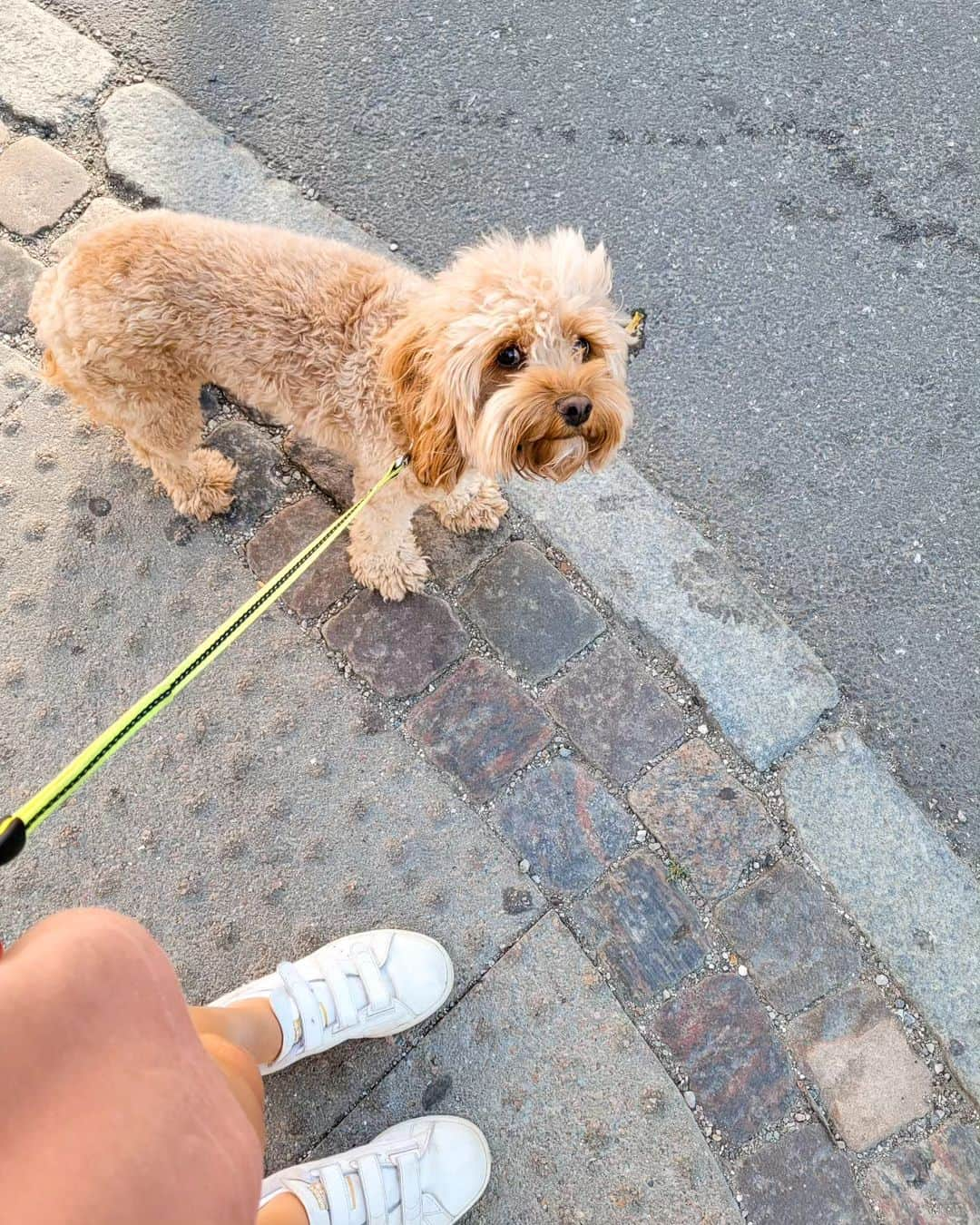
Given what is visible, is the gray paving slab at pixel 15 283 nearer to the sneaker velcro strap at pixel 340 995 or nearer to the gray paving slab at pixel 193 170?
the gray paving slab at pixel 193 170

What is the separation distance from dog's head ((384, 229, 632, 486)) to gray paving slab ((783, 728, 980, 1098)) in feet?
4.39

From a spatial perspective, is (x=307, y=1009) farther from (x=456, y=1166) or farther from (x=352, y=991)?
(x=456, y=1166)

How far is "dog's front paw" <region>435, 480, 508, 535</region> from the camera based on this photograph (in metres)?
2.92

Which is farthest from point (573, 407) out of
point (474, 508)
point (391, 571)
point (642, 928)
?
point (642, 928)

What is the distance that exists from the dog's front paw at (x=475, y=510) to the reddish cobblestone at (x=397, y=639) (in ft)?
0.94

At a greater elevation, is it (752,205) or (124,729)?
(124,729)

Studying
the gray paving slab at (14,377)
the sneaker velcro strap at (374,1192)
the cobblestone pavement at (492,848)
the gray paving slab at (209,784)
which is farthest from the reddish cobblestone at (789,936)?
the gray paving slab at (14,377)

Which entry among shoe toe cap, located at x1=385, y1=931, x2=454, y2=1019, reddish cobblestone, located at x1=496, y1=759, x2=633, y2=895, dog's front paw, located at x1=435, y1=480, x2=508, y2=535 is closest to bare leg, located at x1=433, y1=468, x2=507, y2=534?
dog's front paw, located at x1=435, y1=480, x2=508, y2=535

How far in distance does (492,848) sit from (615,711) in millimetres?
606

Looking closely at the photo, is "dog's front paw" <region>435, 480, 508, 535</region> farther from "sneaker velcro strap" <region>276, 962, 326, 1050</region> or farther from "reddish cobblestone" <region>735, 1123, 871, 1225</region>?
"reddish cobblestone" <region>735, 1123, 871, 1225</region>

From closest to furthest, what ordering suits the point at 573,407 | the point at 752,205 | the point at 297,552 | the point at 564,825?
the point at 573,407
the point at 564,825
the point at 297,552
the point at 752,205

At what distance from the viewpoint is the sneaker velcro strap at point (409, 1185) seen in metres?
2.23

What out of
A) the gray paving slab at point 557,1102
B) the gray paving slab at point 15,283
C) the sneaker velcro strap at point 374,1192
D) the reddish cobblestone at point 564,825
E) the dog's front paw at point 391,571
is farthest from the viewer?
the gray paving slab at point 15,283

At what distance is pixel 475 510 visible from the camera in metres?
2.96
